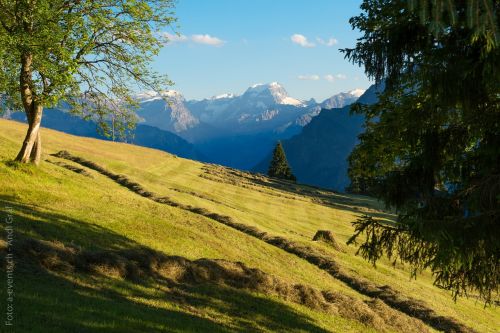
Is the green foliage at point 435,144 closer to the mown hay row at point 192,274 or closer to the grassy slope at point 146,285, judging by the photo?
the grassy slope at point 146,285

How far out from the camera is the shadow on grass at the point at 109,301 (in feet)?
35.6

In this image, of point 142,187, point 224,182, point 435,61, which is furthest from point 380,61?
point 224,182

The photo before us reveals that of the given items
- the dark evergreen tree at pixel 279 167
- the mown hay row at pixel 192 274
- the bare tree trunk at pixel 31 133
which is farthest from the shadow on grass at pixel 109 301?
the dark evergreen tree at pixel 279 167

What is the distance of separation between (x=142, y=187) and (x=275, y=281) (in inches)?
1037

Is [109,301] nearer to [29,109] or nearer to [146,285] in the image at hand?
[146,285]

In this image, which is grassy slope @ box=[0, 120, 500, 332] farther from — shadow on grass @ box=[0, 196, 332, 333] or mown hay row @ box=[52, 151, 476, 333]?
mown hay row @ box=[52, 151, 476, 333]

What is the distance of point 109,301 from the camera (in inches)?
503

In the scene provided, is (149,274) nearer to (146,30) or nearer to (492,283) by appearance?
(492,283)

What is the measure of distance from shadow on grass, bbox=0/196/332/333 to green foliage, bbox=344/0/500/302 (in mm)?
4955

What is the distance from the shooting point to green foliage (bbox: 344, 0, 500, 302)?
10.9 metres

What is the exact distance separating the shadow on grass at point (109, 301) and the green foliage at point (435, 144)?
4.95 meters

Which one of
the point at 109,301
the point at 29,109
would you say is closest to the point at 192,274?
the point at 109,301

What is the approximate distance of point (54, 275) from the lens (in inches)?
545

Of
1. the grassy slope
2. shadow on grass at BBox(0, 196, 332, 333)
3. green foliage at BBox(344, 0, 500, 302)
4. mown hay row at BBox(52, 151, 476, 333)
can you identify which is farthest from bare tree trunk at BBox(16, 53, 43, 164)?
green foliage at BBox(344, 0, 500, 302)
